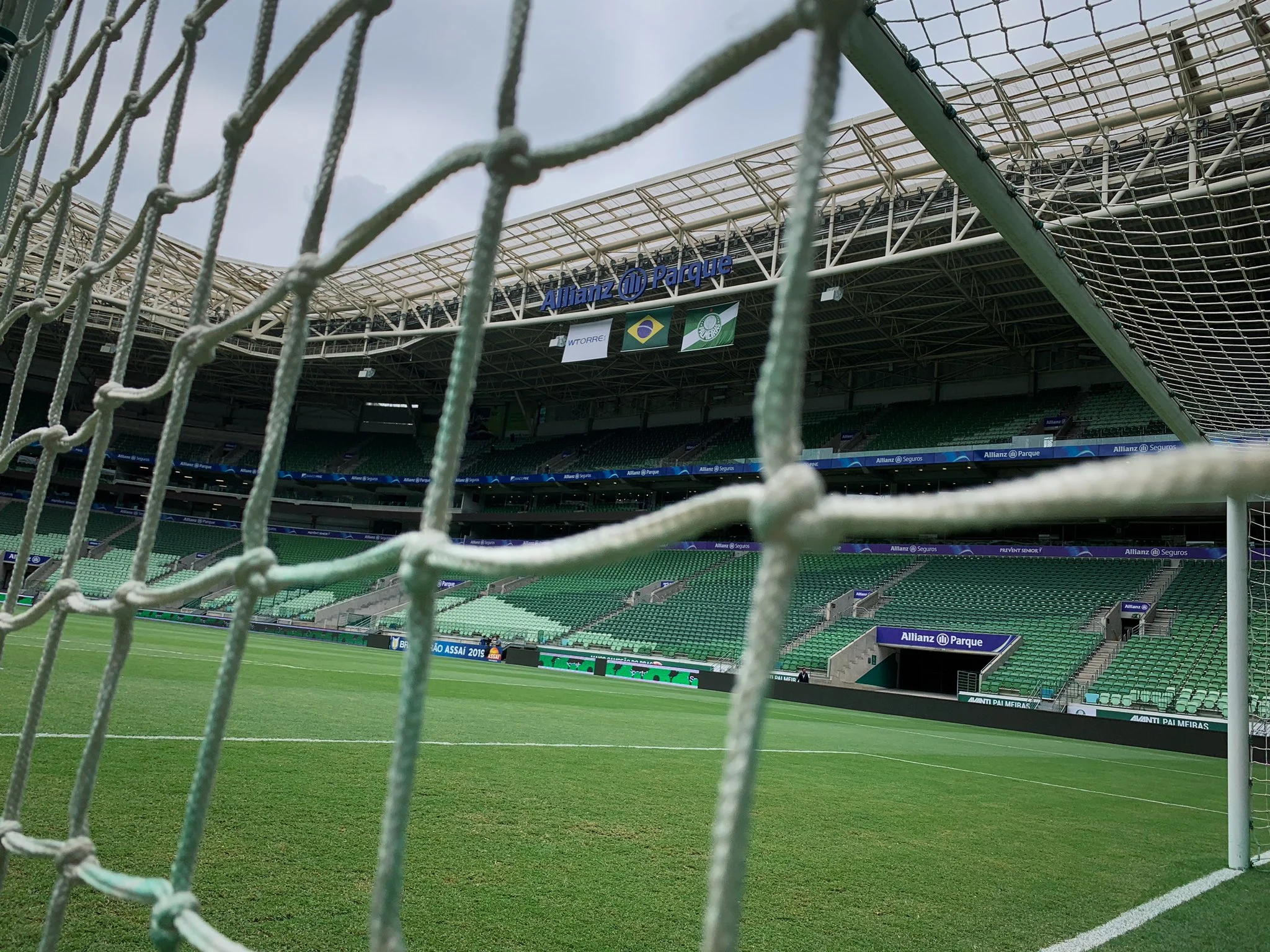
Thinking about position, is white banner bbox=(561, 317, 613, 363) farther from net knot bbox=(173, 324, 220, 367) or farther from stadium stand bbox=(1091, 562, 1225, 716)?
net knot bbox=(173, 324, 220, 367)

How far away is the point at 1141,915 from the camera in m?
3.35

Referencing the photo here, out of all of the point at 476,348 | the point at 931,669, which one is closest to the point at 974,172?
the point at 476,348

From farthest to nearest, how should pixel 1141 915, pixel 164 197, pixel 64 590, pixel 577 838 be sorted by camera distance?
pixel 577 838 < pixel 1141 915 < pixel 164 197 < pixel 64 590

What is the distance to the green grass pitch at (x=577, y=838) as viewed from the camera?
246 centimetres

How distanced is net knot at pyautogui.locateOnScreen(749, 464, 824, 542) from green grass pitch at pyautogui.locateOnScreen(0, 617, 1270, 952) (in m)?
1.90

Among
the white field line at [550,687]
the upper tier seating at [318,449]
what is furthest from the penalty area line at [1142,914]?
the upper tier seating at [318,449]

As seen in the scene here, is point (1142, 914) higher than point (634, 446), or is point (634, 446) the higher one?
point (634, 446)

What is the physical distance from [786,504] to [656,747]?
650 cm

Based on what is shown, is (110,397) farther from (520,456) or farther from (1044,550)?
(520,456)

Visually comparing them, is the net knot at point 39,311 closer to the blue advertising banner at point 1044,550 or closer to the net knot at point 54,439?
the net knot at point 54,439

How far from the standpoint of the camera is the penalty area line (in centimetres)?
287

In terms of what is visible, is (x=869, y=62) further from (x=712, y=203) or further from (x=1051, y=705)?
(x=712, y=203)

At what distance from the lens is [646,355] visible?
28562 millimetres

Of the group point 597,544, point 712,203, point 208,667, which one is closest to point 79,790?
point 597,544
